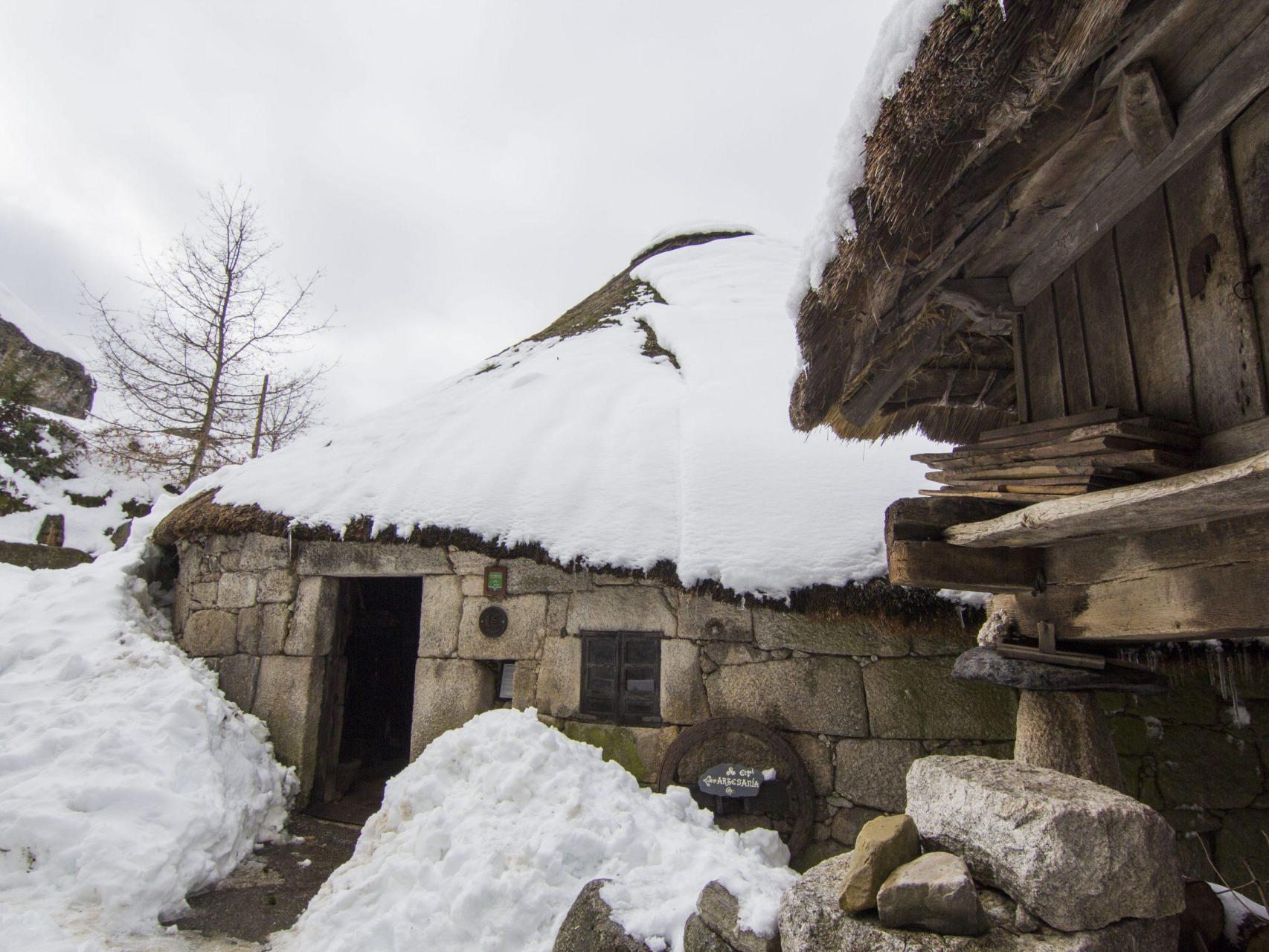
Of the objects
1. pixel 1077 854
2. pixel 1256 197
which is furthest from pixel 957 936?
pixel 1256 197

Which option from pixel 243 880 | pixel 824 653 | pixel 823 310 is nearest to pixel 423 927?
pixel 243 880

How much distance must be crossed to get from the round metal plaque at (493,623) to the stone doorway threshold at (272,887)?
151cm

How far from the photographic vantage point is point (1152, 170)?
180 centimetres

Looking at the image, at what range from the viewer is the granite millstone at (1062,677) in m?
2.25

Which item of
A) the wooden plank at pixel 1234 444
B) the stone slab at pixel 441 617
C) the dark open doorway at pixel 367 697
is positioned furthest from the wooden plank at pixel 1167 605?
the dark open doorway at pixel 367 697

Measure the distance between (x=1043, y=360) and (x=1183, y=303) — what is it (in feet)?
1.72

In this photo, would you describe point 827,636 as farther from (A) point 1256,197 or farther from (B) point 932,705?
(A) point 1256,197

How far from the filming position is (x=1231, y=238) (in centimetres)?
168

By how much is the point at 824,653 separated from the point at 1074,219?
247 centimetres

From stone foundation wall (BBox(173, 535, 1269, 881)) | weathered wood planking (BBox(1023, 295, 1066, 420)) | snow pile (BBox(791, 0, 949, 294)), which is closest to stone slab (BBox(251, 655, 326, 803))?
stone foundation wall (BBox(173, 535, 1269, 881))

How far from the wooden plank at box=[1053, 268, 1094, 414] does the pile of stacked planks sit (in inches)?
6.9

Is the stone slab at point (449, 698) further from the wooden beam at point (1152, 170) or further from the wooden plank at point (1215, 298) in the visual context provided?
the wooden plank at point (1215, 298)

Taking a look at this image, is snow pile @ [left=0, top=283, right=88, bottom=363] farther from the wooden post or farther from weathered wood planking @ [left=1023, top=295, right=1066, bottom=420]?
weathered wood planking @ [left=1023, top=295, right=1066, bottom=420]

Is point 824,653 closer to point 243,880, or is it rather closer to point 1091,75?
point 1091,75
